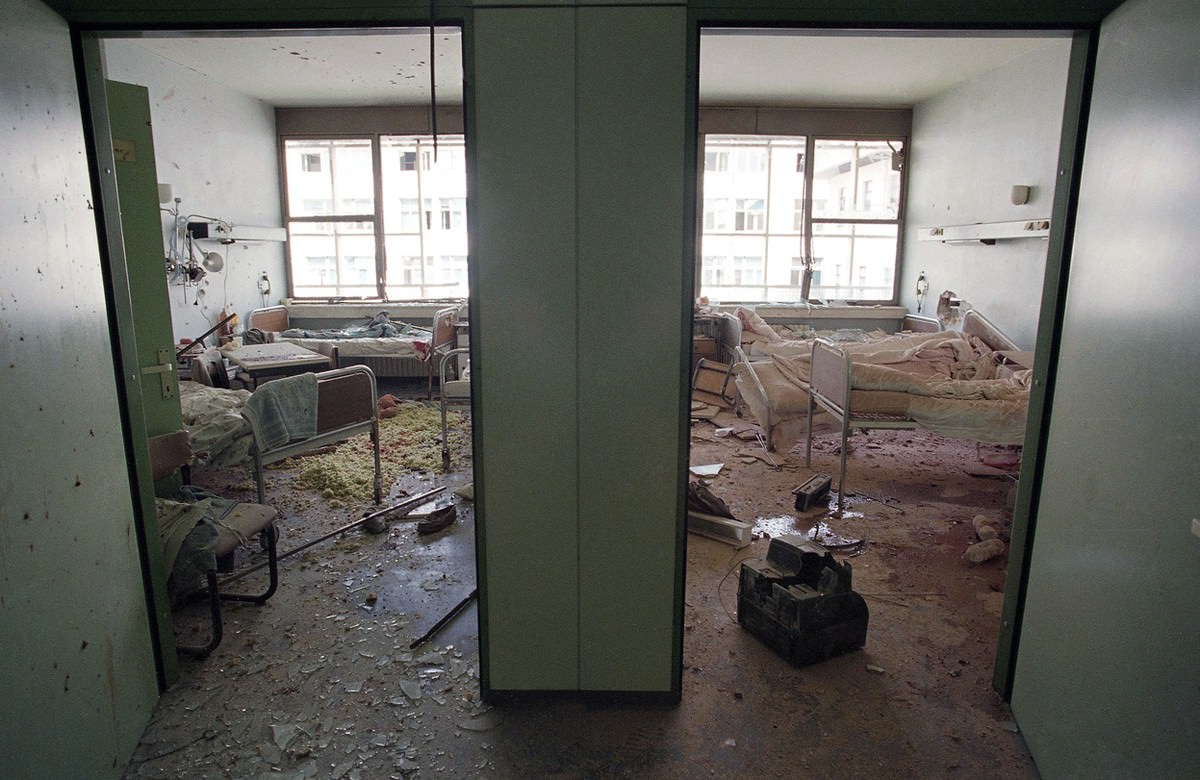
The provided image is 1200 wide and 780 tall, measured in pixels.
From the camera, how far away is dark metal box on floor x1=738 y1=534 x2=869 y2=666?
91.7 inches

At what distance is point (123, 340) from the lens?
196 centimetres

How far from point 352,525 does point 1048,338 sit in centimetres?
308

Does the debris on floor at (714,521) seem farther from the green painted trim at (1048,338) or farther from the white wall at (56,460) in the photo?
the white wall at (56,460)

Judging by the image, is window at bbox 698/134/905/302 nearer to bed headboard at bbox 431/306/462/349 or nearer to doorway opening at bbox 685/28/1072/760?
doorway opening at bbox 685/28/1072/760

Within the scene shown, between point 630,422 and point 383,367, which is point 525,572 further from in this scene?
point 383,367

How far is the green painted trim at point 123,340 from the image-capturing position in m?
1.84

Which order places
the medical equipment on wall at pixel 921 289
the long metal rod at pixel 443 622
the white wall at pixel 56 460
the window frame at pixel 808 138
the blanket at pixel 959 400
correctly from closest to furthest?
the white wall at pixel 56 460, the long metal rod at pixel 443 622, the blanket at pixel 959 400, the medical equipment on wall at pixel 921 289, the window frame at pixel 808 138

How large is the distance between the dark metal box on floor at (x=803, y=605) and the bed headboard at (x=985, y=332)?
341 cm

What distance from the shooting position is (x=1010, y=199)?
5211mm

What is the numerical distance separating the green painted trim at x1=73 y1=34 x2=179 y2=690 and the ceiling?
2938 millimetres

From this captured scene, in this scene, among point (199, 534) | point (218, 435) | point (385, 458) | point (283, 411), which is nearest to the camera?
point (199, 534)

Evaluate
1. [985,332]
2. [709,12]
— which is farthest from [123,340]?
[985,332]

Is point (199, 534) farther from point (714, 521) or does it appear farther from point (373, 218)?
point (373, 218)

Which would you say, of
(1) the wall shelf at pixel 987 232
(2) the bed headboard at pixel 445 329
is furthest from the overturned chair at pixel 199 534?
(1) the wall shelf at pixel 987 232
